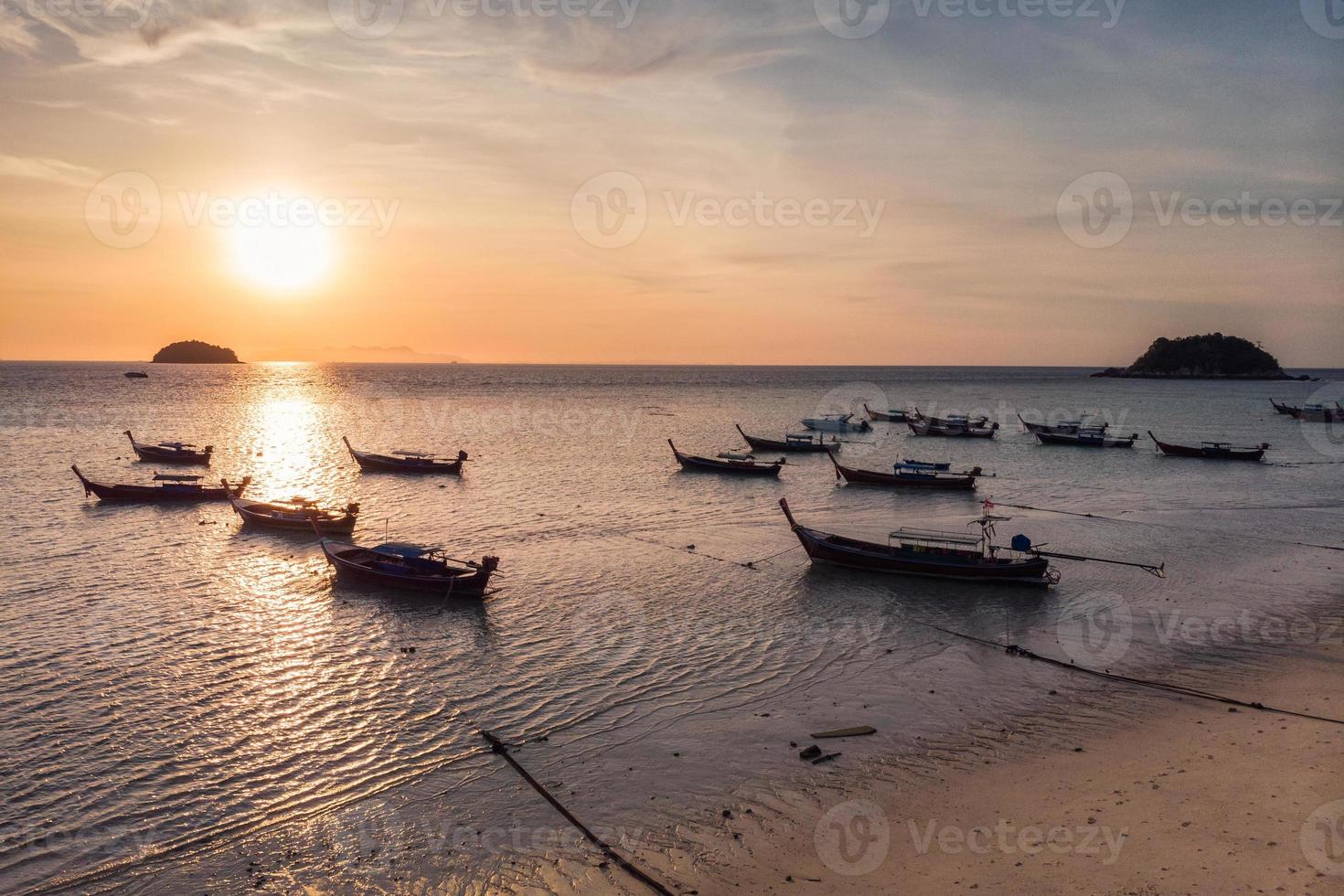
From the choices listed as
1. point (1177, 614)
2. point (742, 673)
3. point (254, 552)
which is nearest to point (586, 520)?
point (254, 552)

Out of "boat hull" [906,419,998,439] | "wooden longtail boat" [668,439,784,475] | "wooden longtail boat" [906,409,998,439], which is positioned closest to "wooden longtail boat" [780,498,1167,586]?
"wooden longtail boat" [668,439,784,475]

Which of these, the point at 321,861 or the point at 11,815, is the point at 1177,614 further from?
the point at 11,815

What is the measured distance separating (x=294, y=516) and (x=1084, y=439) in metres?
66.4

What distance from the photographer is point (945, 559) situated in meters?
29.2

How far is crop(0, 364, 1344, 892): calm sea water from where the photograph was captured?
13859mm

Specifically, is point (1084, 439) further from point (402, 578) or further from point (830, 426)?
point (402, 578)

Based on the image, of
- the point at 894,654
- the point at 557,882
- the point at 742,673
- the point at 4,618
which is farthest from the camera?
the point at 4,618

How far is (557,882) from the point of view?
1223 centimetres

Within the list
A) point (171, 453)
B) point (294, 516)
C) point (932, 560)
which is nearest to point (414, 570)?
point (294, 516)

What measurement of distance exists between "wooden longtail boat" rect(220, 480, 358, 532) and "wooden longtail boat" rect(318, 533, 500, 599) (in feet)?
24.4

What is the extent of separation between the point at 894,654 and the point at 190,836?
53.5 feet

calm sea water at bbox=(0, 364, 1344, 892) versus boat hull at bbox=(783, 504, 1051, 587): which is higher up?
boat hull at bbox=(783, 504, 1051, 587)

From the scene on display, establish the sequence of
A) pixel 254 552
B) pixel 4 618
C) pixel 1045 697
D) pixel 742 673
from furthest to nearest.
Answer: pixel 254 552, pixel 4 618, pixel 742 673, pixel 1045 697

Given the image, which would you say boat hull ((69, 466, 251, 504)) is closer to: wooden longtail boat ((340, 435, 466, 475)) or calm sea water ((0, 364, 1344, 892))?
calm sea water ((0, 364, 1344, 892))
